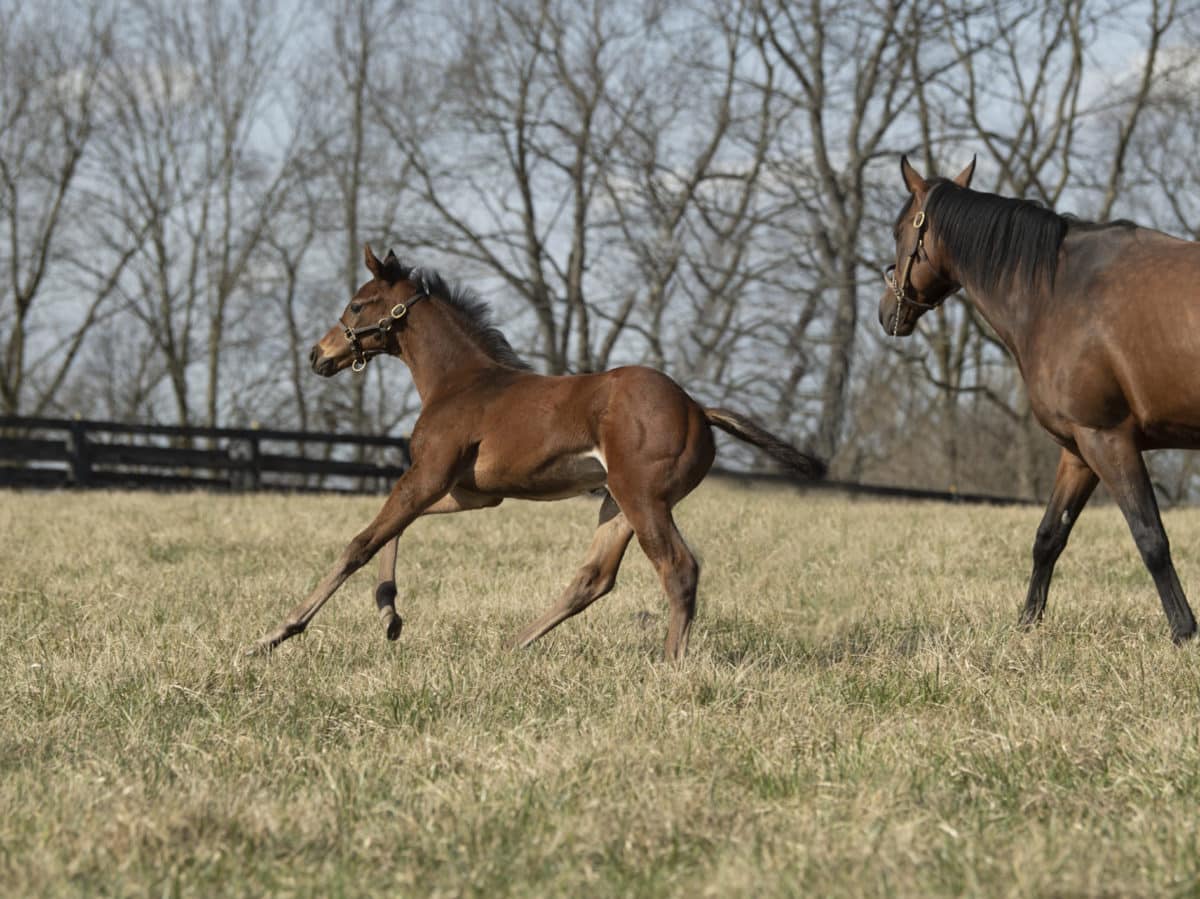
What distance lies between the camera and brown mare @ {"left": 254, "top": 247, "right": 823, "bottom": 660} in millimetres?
5879

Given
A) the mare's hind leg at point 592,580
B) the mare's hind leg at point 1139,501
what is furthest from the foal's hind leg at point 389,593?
the mare's hind leg at point 1139,501

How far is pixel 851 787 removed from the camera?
375 centimetres

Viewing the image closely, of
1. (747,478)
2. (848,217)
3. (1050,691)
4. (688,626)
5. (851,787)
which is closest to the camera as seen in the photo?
(851,787)

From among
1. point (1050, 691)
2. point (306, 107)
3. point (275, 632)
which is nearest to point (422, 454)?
point (275, 632)

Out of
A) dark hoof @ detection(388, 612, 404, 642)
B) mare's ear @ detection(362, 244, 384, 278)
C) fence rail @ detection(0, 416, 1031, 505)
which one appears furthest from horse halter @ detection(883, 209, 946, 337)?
fence rail @ detection(0, 416, 1031, 505)

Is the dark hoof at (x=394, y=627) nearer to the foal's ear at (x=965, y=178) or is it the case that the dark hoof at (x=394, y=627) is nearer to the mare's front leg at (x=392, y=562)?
the mare's front leg at (x=392, y=562)

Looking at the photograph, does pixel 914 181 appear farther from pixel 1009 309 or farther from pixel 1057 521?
pixel 1057 521

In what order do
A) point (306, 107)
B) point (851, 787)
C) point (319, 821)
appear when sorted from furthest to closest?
point (306, 107) < point (851, 787) < point (319, 821)

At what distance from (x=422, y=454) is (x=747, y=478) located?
44.8 ft

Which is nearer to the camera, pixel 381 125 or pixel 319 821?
pixel 319 821

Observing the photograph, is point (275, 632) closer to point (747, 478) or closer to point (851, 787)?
point (851, 787)

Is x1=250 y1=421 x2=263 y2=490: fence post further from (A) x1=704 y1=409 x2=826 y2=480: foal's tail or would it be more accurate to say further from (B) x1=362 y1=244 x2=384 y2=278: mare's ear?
(A) x1=704 y1=409 x2=826 y2=480: foal's tail

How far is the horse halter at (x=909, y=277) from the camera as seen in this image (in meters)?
7.25

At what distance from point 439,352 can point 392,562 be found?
1.09m
